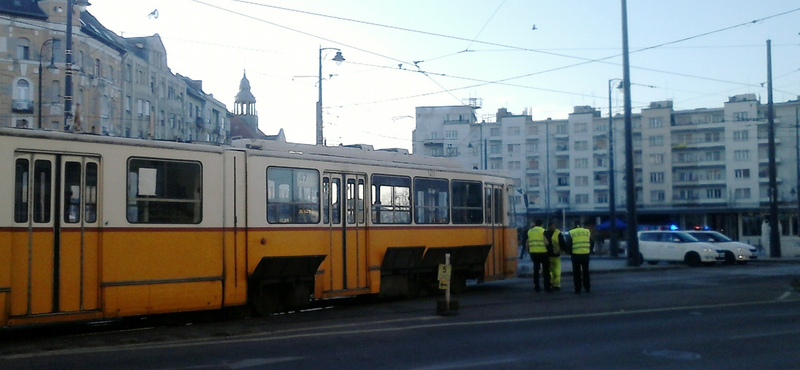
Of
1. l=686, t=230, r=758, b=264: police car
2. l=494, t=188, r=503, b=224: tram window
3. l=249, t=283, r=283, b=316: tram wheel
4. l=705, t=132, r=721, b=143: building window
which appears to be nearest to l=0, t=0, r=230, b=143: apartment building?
l=494, t=188, r=503, b=224: tram window

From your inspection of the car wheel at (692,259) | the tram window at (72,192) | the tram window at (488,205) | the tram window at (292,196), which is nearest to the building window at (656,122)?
the car wheel at (692,259)

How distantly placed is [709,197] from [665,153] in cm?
638

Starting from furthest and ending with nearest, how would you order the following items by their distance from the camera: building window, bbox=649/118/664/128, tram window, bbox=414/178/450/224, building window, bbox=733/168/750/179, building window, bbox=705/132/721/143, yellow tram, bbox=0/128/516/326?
building window, bbox=649/118/664/128 < building window, bbox=705/132/721/143 < building window, bbox=733/168/750/179 < tram window, bbox=414/178/450/224 < yellow tram, bbox=0/128/516/326

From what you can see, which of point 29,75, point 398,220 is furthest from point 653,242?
point 29,75

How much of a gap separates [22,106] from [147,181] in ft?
116

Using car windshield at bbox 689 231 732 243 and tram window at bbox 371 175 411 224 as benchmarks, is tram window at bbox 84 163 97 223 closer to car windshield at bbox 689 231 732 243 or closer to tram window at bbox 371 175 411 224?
tram window at bbox 371 175 411 224

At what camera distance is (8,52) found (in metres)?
43.8

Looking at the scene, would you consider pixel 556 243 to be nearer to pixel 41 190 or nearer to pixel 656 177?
pixel 41 190

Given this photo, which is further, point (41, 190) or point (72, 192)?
point (72, 192)

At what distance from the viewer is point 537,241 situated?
18.9 metres

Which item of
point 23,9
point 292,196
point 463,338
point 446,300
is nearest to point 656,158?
point 23,9

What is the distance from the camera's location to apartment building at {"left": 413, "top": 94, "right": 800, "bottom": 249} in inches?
3140

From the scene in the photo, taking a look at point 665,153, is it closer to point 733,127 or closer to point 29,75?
point 733,127

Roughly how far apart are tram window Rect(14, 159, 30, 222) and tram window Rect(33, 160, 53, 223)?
4.7 inches
